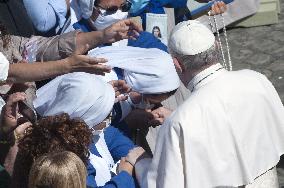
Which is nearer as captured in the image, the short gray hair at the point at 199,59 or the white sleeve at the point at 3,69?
the short gray hair at the point at 199,59

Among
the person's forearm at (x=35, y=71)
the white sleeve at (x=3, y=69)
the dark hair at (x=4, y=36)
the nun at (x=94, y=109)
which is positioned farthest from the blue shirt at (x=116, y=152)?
the dark hair at (x=4, y=36)

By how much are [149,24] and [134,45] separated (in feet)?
1.76

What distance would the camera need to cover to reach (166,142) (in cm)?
289

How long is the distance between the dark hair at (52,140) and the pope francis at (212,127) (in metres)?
0.33

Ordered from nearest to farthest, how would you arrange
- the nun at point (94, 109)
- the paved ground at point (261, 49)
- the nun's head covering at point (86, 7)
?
the nun at point (94, 109), the nun's head covering at point (86, 7), the paved ground at point (261, 49)

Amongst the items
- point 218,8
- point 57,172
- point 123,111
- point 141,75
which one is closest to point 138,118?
point 123,111

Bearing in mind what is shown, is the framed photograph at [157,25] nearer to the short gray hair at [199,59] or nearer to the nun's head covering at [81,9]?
the nun's head covering at [81,9]

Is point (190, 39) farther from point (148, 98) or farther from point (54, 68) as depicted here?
point (148, 98)

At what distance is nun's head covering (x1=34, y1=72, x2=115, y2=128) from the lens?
336 centimetres

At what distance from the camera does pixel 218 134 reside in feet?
9.52

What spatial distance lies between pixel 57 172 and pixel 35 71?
95 centimetres

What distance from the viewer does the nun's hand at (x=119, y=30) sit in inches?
146

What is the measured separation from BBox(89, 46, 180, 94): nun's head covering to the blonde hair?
1236mm

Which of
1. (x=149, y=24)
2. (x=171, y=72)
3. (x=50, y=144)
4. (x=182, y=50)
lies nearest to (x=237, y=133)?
(x=182, y=50)
